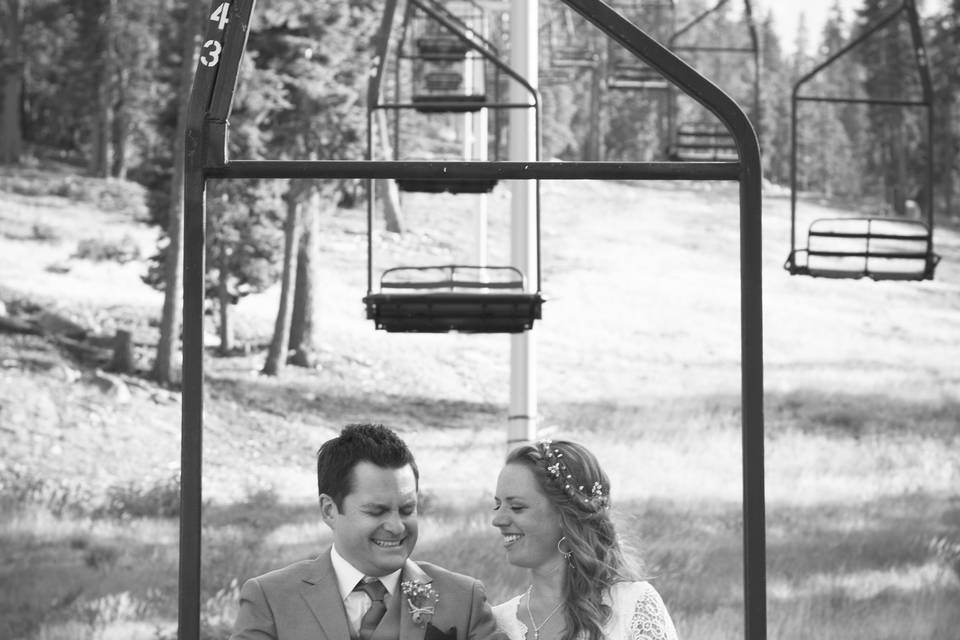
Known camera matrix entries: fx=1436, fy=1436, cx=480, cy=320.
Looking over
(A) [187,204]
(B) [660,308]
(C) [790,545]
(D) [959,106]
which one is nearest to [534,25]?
(A) [187,204]

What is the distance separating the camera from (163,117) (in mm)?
14891

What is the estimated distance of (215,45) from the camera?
7.57 ft

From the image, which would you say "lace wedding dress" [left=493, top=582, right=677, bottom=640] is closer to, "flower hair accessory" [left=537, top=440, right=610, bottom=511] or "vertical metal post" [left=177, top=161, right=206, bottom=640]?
"flower hair accessory" [left=537, top=440, right=610, bottom=511]

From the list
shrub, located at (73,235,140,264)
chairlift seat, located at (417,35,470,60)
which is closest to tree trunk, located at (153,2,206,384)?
chairlift seat, located at (417,35,470,60)

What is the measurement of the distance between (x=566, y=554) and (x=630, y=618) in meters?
0.20

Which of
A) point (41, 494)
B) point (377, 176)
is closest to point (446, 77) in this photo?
point (41, 494)

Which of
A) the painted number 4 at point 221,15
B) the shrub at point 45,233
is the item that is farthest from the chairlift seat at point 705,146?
the shrub at point 45,233

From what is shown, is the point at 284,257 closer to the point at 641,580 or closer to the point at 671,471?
the point at 671,471

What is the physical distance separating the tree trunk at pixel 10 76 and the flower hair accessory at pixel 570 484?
1061 inches

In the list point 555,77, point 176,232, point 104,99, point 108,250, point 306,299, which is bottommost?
point 306,299

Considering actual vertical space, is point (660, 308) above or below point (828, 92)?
below

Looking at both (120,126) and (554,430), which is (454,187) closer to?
(554,430)

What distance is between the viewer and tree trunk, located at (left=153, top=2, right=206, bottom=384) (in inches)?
500

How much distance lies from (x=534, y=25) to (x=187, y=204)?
206 inches
